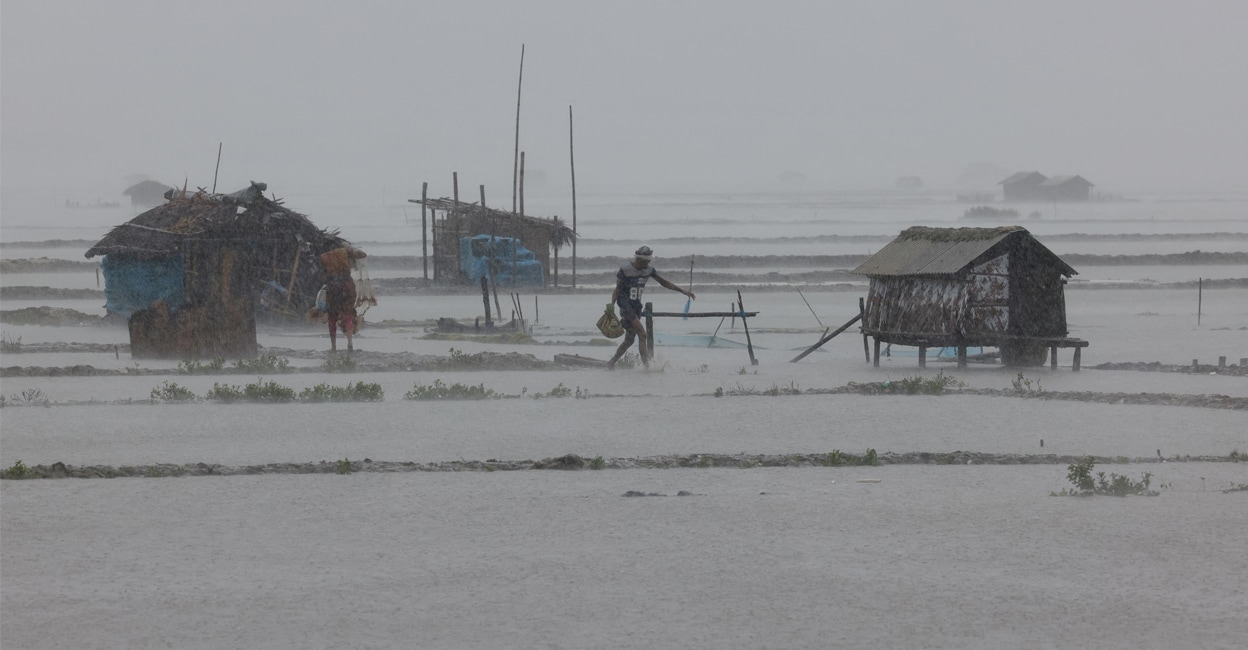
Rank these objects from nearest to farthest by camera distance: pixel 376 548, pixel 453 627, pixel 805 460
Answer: pixel 453 627 → pixel 376 548 → pixel 805 460

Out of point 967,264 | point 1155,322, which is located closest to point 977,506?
point 967,264

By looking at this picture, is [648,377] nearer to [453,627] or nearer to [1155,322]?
[453,627]

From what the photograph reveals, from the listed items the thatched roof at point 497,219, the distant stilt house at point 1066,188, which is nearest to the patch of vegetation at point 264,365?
the thatched roof at point 497,219

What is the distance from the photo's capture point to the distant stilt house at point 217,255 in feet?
96.1

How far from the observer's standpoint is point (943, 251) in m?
22.8

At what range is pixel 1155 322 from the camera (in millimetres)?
32594

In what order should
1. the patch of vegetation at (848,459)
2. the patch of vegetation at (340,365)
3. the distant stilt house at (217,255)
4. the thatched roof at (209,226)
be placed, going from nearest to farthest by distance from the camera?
the patch of vegetation at (848,459) < the patch of vegetation at (340,365) < the distant stilt house at (217,255) < the thatched roof at (209,226)

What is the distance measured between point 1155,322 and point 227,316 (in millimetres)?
20361

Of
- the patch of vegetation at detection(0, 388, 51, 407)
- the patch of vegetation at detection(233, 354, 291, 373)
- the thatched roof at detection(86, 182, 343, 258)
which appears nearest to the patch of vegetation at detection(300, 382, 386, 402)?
the patch of vegetation at detection(0, 388, 51, 407)

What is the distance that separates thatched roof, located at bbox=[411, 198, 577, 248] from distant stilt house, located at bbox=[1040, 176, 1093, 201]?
305 feet

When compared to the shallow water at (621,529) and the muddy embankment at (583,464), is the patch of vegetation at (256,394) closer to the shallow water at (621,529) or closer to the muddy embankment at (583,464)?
the shallow water at (621,529)

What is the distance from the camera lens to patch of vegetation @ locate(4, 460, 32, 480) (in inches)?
444

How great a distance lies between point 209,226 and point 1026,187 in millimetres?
125803

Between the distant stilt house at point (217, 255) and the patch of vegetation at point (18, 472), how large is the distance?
54.0 ft
